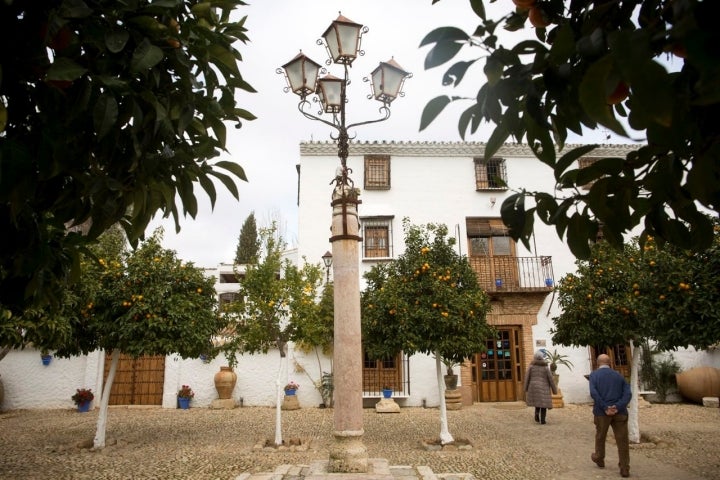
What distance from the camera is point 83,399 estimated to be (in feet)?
40.1

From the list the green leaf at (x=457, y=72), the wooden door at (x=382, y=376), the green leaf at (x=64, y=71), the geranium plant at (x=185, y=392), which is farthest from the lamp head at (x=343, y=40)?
the geranium plant at (x=185, y=392)

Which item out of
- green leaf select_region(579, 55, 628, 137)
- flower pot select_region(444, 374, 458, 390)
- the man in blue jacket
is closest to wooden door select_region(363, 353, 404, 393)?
flower pot select_region(444, 374, 458, 390)

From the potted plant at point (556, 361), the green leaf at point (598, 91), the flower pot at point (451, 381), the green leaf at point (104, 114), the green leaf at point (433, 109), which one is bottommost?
the flower pot at point (451, 381)

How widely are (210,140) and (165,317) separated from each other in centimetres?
680

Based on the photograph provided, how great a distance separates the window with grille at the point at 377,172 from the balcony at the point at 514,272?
3.28 metres

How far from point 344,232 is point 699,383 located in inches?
467

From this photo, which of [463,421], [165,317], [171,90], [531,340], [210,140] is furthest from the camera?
[531,340]

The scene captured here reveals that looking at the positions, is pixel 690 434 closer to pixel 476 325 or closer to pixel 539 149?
pixel 476 325

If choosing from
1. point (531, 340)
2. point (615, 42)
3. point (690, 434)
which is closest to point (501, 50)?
point (615, 42)

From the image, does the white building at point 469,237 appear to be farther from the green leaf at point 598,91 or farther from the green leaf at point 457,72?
the green leaf at point 598,91

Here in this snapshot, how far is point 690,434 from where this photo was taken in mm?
8852

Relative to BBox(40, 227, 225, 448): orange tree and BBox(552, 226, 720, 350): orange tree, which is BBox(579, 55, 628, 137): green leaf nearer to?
BBox(552, 226, 720, 350): orange tree

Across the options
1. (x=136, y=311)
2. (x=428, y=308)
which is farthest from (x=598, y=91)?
(x=136, y=311)

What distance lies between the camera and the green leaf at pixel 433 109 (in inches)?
35.6
